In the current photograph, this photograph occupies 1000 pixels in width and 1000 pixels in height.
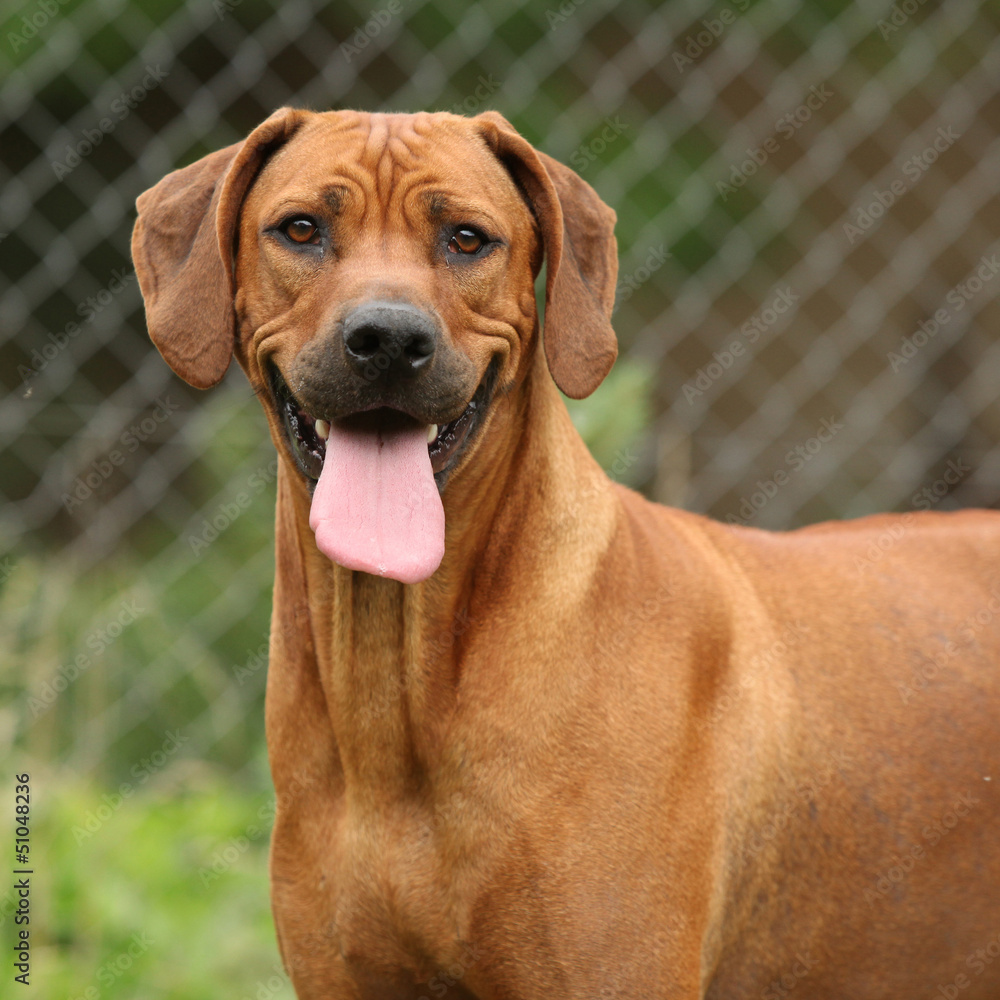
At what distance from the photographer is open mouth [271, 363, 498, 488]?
7.98 ft

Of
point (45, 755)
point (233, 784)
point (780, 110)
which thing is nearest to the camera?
point (45, 755)

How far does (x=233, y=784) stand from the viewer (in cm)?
461

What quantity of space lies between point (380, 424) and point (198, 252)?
1.66 feet

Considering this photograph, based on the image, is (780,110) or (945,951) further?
(780,110)

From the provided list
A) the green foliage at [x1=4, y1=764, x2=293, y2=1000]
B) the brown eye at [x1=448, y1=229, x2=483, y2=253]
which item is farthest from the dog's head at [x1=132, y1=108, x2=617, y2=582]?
the green foliage at [x1=4, y1=764, x2=293, y2=1000]

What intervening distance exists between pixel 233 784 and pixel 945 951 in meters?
2.61

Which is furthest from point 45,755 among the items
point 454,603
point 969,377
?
point 969,377

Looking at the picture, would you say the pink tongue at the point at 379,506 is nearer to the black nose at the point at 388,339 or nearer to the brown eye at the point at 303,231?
the black nose at the point at 388,339

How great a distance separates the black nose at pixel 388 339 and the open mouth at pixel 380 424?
145 millimetres

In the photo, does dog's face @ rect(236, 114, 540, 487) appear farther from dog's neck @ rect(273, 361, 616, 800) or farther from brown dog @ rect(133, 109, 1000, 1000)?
dog's neck @ rect(273, 361, 616, 800)

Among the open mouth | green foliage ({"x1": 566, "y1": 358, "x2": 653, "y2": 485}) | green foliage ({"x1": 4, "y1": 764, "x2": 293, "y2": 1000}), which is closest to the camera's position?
the open mouth

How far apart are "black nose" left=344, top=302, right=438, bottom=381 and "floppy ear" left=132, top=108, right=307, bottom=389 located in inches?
14.7

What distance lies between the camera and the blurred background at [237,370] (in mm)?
4121

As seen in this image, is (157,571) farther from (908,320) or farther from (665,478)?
(908,320)
